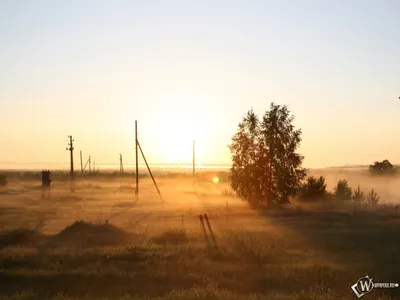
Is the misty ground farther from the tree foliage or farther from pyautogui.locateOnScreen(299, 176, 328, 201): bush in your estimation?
the tree foliage

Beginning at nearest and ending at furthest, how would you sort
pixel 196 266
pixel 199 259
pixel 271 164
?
pixel 196 266, pixel 199 259, pixel 271 164

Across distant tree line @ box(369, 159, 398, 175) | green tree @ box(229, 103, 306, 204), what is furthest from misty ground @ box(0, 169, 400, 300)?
distant tree line @ box(369, 159, 398, 175)

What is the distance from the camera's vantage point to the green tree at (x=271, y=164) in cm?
4412

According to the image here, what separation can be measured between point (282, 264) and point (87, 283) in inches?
269

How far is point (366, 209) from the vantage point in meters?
37.8

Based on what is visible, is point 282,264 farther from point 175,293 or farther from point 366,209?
point 366,209

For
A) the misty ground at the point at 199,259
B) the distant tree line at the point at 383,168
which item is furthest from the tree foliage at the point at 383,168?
the misty ground at the point at 199,259

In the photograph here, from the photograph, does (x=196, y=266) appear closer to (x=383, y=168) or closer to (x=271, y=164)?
(x=271, y=164)

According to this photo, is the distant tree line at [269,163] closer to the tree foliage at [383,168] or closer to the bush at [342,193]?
the bush at [342,193]

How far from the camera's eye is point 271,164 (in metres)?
44.3

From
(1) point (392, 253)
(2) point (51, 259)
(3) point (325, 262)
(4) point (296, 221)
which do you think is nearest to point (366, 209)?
(4) point (296, 221)

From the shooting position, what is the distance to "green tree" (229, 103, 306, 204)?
44.1m

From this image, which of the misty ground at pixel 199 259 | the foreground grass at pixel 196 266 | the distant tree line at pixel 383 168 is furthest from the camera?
the distant tree line at pixel 383 168

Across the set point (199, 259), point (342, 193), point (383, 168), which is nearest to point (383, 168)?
point (383, 168)
